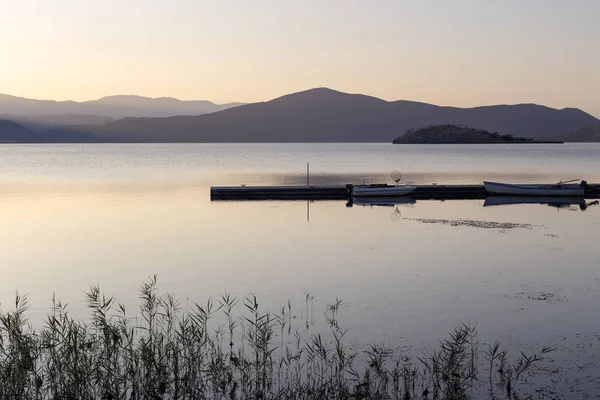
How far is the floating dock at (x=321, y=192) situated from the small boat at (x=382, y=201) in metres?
1.31

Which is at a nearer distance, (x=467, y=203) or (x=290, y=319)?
(x=290, y=319)

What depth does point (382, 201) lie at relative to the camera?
50906 mm

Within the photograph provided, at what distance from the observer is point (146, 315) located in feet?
55.9

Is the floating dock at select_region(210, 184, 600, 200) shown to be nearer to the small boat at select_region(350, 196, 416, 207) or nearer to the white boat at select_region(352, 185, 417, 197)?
the white boat at select_region(352, 185, 417, 197)

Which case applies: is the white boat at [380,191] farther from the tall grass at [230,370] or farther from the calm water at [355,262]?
the tall grass at [230,370]

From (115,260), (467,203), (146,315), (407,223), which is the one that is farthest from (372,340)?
(467,203)

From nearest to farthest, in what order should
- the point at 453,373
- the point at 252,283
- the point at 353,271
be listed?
the point at 453,373 < the point at 252,283 < the point at 353,271

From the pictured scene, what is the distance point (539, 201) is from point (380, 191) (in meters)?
12.6

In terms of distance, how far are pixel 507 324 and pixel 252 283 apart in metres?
8.52

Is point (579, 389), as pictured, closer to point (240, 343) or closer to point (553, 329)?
point (553, 329)

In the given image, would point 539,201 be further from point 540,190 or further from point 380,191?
point 380,191

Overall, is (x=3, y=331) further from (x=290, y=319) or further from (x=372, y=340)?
(x=372, y=340)

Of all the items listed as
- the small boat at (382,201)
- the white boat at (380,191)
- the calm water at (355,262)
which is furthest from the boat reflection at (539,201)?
the white boat at (380,191)

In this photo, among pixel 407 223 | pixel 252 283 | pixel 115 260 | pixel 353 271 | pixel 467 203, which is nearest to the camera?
pixel 252 283
